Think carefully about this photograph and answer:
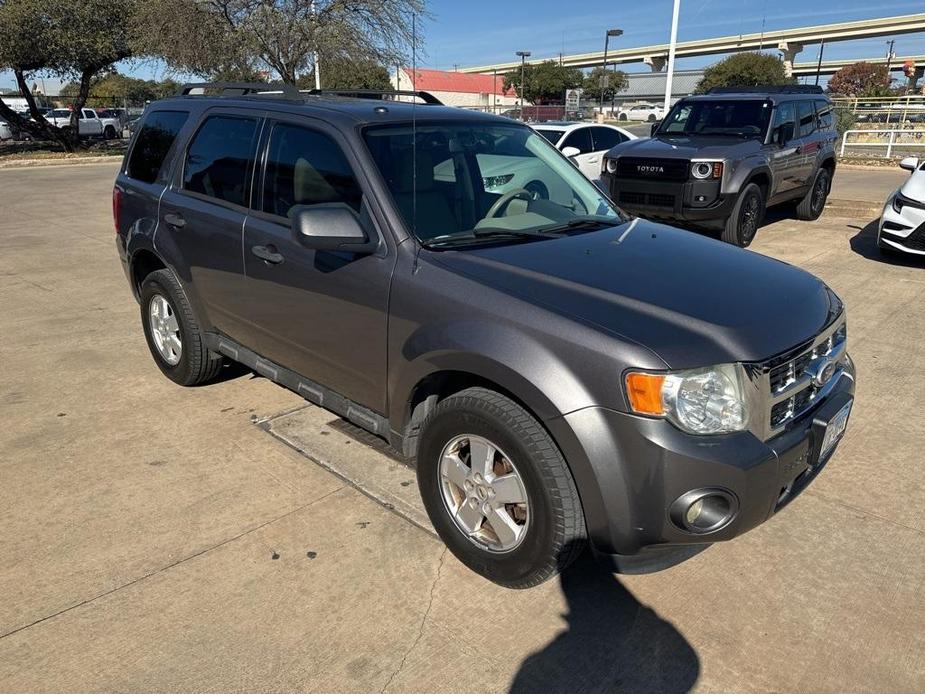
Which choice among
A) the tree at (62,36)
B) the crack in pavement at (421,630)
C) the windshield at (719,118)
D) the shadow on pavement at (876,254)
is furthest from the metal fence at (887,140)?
the tree at (62,36)

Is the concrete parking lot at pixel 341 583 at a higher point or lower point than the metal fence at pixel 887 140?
lower

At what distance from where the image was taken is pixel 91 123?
33.1m

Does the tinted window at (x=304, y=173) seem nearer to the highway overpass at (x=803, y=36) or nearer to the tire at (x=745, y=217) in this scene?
the tire at (x=745, y=217)

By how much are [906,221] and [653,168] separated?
2842 millimetres

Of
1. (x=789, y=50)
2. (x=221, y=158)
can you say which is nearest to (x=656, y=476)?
(x=221, y=158)

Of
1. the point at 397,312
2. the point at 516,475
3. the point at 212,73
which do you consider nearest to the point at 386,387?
the point at 397,312

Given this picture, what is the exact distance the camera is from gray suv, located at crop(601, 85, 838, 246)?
8391 mm

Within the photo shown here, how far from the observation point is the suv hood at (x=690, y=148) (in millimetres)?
8453

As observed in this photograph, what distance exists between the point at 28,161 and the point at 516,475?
87.4 feet

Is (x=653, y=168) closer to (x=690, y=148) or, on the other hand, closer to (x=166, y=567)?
(x=690, y=148)

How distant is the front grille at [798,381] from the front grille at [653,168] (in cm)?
606

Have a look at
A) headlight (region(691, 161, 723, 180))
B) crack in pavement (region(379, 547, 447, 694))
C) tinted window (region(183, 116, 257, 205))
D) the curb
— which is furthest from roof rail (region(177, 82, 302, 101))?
the curb

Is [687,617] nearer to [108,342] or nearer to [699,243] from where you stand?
[699,243]

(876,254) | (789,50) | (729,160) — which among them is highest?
(789,50)
